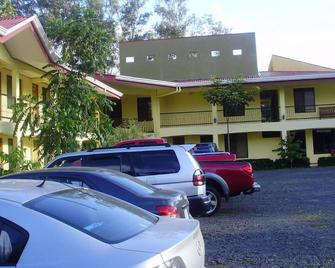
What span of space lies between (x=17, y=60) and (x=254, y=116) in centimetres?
1932

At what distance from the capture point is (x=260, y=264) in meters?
7.65

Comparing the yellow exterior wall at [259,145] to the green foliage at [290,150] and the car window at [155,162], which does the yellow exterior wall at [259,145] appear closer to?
the green foliage at [290,150]

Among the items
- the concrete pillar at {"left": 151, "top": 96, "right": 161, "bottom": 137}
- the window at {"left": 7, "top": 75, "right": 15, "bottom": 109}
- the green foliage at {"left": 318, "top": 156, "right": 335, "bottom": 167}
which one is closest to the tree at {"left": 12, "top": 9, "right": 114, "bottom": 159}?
the window at {"left": 7, "top": 75, "right": 15, "bottom": 109}

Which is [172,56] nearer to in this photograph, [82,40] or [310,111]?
[310,111]

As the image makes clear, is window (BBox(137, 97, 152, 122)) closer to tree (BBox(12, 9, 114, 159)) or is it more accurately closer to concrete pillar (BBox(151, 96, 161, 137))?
concrete pillar (BBox(151, 96, 161, 137))

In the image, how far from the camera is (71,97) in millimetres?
18984

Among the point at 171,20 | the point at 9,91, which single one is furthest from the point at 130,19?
the point at 9,91

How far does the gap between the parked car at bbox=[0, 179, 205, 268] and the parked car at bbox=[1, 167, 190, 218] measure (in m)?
2.38

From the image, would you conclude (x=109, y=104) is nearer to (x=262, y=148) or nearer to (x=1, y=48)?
(x=1, y=48)

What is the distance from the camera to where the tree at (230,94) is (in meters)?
33.5

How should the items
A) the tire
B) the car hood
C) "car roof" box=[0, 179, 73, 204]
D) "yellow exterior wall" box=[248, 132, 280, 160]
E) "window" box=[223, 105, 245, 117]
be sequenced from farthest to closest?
"yellow exterior wall" box=[248, 132, 280, 160] < "window" box=[223, 105, 245, 117] < the tire < "car roof" box=[0, 179, 73, 204] < the car hood

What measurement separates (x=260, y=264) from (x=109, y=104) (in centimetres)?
1321

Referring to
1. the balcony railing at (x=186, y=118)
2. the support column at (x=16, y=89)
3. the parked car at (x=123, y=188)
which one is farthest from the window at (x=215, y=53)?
the parked car at (x=123, y=188)

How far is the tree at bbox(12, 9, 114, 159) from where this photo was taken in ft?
59.5
